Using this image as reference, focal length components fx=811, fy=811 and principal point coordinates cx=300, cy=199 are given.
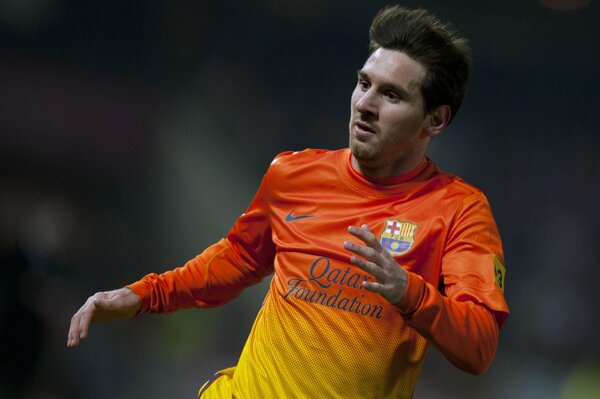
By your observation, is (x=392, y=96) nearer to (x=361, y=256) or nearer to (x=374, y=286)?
(x=361, y=256)

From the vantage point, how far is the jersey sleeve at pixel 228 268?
2318 mm

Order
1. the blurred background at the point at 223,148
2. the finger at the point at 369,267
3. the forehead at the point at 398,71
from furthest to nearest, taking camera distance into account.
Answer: the blurred background at the point at 223,148 < the forehead at the point at 398,71 < the finger at the point at 369,267

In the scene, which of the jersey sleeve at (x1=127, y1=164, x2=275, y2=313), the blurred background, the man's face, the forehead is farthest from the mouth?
the blurred background

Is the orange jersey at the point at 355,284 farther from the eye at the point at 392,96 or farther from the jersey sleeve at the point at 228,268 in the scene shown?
the eye at the point at 392,96

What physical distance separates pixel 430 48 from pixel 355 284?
0.65m

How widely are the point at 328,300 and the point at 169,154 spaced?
7.64ft

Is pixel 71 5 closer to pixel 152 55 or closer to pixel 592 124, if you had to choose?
pixel 152 55

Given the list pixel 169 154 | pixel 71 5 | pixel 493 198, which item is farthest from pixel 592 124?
pixel 71 5

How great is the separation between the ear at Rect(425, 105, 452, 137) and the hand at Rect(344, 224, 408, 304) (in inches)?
26.7

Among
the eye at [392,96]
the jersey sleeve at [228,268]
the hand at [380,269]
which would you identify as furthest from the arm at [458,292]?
the jersey sleeve at [228,268]

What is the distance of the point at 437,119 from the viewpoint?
2.23 metres

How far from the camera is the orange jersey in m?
1.89

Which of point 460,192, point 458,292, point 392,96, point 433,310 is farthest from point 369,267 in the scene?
point 392,96

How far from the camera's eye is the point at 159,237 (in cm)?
410
